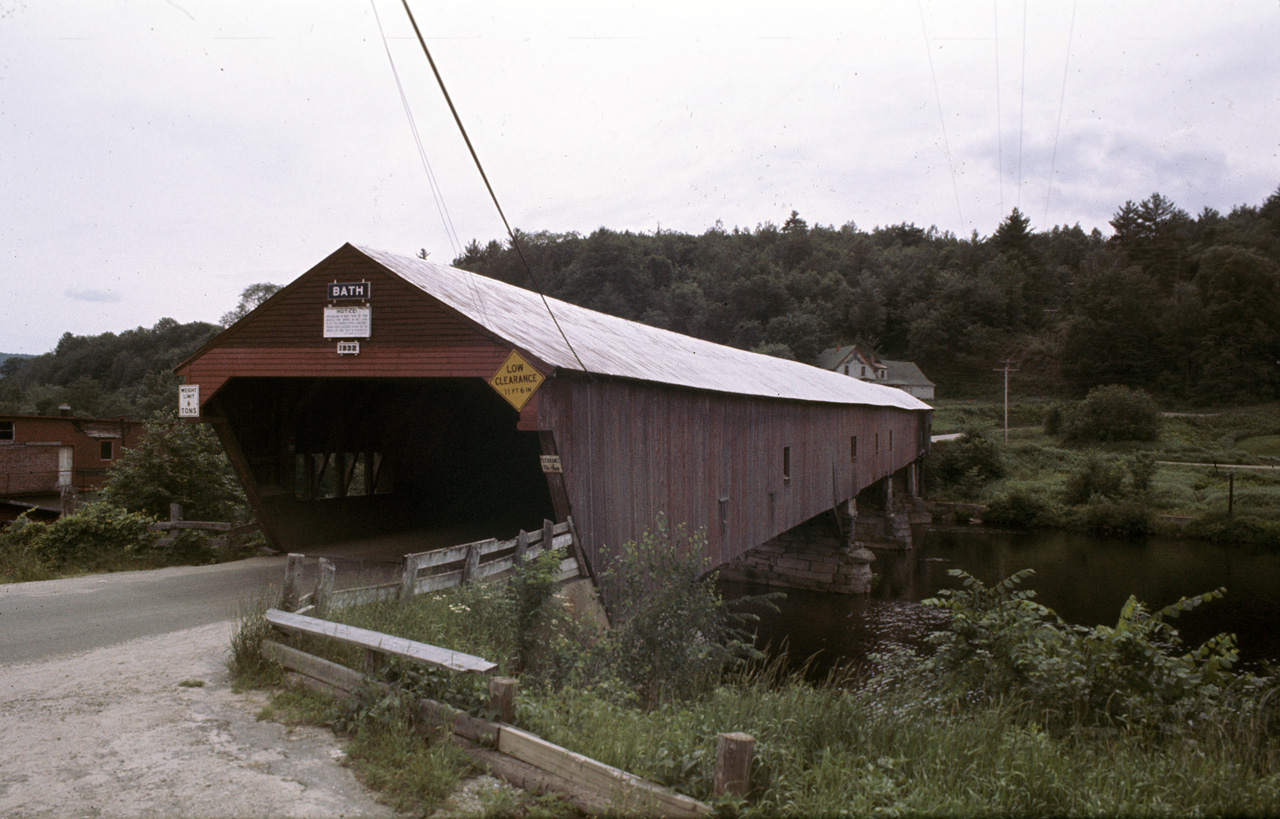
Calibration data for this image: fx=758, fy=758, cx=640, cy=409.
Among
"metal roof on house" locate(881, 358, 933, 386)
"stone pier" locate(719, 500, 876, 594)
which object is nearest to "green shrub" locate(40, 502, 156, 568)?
"stone pier" locate(719, 500, 876, 594)

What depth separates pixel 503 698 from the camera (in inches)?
161

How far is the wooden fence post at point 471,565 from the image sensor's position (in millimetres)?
6493

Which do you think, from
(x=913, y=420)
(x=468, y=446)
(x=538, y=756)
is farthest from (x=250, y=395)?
(x=913, y=420)

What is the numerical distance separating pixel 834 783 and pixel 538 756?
1446 mm

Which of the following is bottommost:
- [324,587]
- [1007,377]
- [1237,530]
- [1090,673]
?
[1237,530]

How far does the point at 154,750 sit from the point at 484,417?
1070 centimetres

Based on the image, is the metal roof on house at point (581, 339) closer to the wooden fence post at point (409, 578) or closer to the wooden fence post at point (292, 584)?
the wooden fence post at point (409, 578)

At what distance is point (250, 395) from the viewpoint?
35.3 ft

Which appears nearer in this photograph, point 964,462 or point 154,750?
point 154,750

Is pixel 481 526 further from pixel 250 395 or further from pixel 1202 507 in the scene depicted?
pixel 1202 507

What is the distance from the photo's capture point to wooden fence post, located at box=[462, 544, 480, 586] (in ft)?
21.3

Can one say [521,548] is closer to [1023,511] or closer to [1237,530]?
[1237,530]

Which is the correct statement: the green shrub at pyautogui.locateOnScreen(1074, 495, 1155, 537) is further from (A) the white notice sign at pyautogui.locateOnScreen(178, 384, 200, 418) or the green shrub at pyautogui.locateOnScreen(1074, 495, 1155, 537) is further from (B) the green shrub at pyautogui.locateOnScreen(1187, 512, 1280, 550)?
(A) the white notice sign at pyautogui.locateOnScreen(178, 384, 200, 418)

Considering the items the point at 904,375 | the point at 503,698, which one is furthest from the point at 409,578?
the point at 904,375
